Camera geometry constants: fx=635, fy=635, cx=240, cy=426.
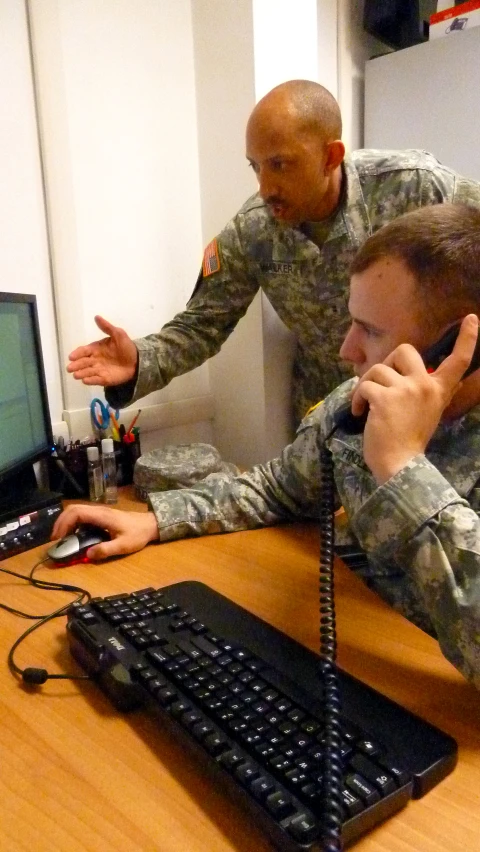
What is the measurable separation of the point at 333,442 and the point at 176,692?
467 millimetres

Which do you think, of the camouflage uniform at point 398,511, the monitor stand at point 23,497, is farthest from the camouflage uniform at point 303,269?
the camouflage uniform at point 398,511

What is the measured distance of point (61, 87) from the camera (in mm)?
1314

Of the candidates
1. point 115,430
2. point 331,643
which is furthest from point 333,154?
point 331,643

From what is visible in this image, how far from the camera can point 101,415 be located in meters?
1.45

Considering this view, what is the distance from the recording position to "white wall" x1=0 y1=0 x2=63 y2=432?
125 centimetres

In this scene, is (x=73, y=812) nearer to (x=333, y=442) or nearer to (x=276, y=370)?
(x=333, y=442)

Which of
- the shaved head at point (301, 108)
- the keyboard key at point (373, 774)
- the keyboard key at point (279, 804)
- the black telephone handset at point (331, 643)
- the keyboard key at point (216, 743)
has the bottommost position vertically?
the keyboard key at point (373, 774)

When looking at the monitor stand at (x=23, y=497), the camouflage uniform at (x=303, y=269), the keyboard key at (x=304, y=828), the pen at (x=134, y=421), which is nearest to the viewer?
the keyboard key at (x=304, y=828)

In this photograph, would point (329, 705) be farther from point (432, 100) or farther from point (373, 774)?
point (432, 100)

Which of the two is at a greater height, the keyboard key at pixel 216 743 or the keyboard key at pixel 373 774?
the keyboard key at pixel 216 743

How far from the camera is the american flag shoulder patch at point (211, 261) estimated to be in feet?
4.75

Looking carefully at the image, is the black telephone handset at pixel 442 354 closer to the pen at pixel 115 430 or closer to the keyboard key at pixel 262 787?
the keyboard key at pixel 262 787

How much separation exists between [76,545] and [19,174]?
789 millimetres

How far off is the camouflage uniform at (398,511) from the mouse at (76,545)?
0.10 meters
